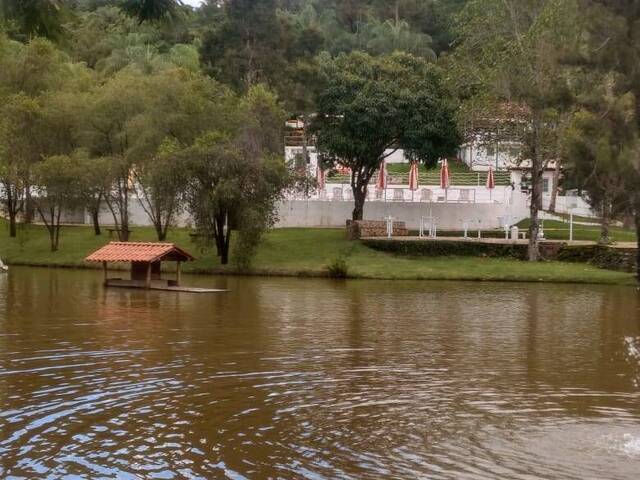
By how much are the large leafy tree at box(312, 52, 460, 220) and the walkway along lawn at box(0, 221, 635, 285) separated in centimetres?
503

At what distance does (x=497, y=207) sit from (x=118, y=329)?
36224 mm

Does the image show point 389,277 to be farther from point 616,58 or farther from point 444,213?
point 616,58

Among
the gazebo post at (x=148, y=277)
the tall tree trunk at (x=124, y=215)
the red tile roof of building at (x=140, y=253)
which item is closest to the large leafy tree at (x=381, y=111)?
the tall tree trunk at (x=124, y=215)

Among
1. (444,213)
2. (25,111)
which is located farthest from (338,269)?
(25,111)

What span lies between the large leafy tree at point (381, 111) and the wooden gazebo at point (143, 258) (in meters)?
15.7

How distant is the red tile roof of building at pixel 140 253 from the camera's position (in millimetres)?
34312

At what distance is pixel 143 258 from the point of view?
→ 34188mm

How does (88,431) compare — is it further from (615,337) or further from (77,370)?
(615,337)

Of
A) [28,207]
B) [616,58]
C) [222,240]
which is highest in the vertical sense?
[616,58]

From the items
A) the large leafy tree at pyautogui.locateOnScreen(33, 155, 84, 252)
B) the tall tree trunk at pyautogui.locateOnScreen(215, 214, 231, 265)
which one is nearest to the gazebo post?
the tall tree trunk at pyautogui.locateOnScreen(215, 214, 231, 265)

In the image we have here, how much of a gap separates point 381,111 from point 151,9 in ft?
133

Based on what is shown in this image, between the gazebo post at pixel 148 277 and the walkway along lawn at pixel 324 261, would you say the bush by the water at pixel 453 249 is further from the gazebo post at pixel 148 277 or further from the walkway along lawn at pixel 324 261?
the gazebo post at pixel 148 277

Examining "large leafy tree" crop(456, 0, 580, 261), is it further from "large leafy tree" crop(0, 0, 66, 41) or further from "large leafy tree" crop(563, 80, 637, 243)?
"large leafy tree" crop(0, 0, 66, 41)

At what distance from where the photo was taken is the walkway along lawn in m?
41.3
